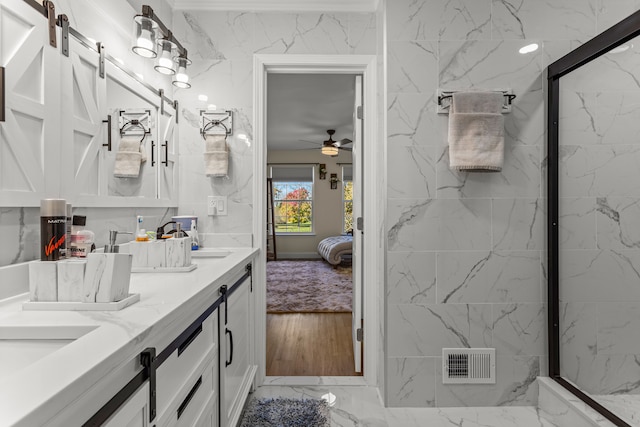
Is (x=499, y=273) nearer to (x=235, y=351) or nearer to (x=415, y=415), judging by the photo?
(x=415, y=415)

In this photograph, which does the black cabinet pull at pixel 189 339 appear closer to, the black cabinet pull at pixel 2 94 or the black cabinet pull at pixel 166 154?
the black cabinet pull at pixel 2 94

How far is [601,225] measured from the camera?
184 cm

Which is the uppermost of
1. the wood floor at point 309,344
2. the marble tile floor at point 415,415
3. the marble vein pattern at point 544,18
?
the marble vein pattern at point 544,18

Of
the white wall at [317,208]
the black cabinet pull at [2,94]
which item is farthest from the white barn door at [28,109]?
the white wall at [317,208]

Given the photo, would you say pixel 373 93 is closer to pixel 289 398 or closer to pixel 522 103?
pixel 522 103

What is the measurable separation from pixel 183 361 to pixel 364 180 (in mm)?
1611

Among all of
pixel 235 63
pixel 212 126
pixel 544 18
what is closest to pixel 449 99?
pixel 544 18

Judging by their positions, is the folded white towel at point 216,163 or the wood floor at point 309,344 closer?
the folded white towel at point 216,163

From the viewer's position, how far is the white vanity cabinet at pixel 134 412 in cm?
68

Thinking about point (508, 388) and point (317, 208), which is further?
point (317, 208)

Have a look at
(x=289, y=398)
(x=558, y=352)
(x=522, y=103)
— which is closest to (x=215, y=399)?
(x=289, y=398)

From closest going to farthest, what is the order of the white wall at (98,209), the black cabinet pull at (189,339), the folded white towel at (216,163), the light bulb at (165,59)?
the black cabinet pull at (189,339)
the white wall at (98,209)
the light bulb at (165,59)
the folded white towel at (216,163)

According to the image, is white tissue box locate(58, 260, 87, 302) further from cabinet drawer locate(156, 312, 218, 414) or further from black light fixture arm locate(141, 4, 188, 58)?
black light fixture arm locate(141, 4, 188, 58)

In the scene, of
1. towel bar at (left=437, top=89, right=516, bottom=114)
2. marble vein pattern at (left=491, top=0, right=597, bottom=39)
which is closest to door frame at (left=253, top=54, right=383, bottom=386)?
towel bar at (left=437, top=89, right=516, bottom=114)
